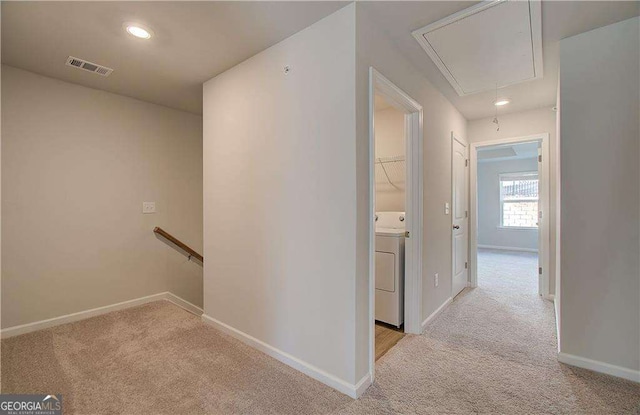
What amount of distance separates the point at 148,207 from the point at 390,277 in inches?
111

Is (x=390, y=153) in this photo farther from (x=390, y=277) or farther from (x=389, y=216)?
(x=390, y=277)

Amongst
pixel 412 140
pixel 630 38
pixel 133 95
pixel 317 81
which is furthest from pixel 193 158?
pixel 630 38

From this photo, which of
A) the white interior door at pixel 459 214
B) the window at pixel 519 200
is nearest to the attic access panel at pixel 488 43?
the white interior door at pixel 459 214

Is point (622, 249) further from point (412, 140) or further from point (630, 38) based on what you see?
point (412, 140)

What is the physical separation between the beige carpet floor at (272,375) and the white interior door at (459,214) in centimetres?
92

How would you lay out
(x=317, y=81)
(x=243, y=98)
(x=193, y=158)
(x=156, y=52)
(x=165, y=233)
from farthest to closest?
1. (x=193, y=158)
2. (x=165, y=233)
3. (x=243, y=98)
4. (x=156, y=52)
5. (x=317, y=81)

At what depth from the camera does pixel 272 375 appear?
1.97 m

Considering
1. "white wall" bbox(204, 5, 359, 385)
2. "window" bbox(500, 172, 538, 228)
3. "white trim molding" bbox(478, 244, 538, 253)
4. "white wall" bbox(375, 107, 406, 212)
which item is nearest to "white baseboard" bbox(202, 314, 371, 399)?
"white wall" bbox(204, 5, 359, 385)

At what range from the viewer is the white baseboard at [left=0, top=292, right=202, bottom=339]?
2545 mm

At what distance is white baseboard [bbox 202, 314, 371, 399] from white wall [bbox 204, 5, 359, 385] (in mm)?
17

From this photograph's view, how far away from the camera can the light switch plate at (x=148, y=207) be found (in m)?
3.37

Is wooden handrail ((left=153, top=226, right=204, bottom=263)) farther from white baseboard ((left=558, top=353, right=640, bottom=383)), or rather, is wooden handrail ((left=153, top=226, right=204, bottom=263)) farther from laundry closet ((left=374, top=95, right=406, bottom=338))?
white baseboard ((left=558, top=353, right=640, bottom=383))

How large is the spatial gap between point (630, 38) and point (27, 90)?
473 cm

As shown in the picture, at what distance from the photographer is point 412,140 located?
257cm
